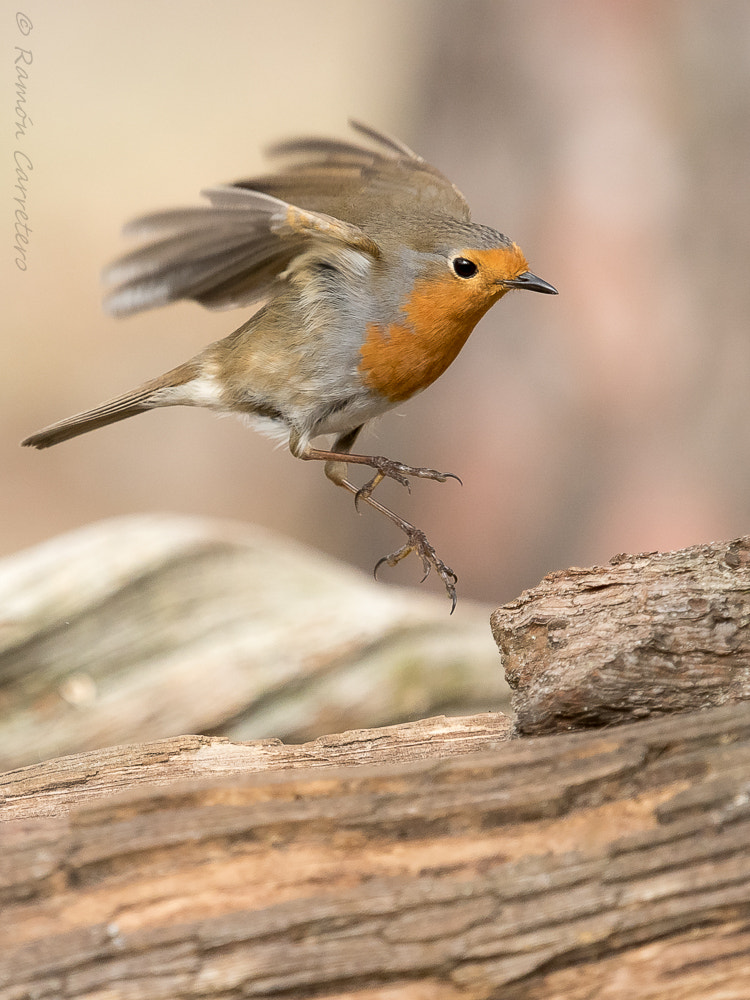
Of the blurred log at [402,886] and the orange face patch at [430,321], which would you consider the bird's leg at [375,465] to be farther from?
the blurred log at [402,886]

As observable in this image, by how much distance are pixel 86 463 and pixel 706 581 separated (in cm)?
748

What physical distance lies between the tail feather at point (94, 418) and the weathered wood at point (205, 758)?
146 cm

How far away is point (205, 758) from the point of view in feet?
10.6

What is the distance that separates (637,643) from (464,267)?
167cm

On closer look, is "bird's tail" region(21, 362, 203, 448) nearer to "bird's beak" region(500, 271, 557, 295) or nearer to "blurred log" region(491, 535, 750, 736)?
"bird's beak" region(500, 271, 557, 295)

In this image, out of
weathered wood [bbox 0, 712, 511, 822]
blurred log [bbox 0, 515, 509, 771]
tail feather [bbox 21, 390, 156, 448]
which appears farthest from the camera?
blurred log [bbox 0, 515, 509, 771]

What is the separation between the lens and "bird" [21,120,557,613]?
12.5 feet

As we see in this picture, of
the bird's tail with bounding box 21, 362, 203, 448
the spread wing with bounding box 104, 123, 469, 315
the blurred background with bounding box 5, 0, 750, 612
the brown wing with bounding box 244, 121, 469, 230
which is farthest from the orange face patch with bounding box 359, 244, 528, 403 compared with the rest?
the blurred background with bounding box 5, 0, 750, 612

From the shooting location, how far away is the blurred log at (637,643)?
2.70 m

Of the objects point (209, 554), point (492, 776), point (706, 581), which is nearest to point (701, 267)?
point (209, 554)

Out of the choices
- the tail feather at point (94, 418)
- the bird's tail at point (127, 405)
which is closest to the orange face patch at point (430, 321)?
the bird's tail at point (127, 405)

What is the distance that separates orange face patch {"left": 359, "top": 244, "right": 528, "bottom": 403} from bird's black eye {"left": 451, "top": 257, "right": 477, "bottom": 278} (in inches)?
0.8

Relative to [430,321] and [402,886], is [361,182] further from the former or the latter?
[402,886]

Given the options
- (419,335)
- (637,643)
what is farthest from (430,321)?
(637,643)
